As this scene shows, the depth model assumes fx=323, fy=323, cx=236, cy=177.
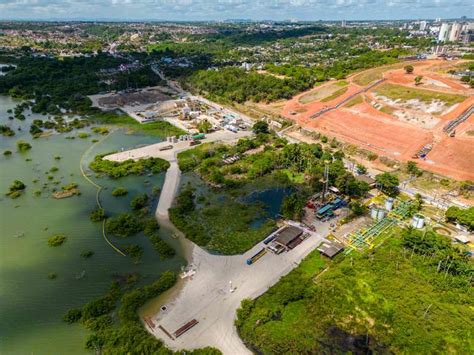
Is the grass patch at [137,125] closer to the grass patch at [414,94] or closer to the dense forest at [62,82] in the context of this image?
the dense forest at [62,82]

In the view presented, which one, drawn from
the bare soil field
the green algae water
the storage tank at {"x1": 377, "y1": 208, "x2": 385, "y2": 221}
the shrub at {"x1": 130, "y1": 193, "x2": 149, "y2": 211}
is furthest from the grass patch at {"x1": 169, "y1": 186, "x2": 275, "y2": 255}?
the bare soil field

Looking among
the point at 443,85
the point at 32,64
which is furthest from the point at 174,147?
the point at 32,64

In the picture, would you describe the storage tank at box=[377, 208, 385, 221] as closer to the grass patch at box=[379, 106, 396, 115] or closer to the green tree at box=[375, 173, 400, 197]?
the green tree at box=[375, 173, 400, 197]

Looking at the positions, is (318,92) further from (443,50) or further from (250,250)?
(443,50)

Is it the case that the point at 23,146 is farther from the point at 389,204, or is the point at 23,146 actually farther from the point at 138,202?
the point at 389,204

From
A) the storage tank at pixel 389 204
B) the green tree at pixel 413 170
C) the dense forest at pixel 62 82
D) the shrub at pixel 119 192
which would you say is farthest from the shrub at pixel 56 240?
the dense forest at pixel 62 82
